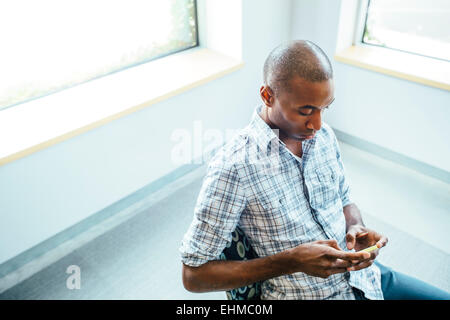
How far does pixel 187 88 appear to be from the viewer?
7.88 feet

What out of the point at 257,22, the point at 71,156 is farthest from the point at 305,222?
the point at 257,22

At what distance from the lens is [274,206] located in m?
1.19

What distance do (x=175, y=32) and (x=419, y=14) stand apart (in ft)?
4.99

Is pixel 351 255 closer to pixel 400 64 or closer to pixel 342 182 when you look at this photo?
pixel 342 182

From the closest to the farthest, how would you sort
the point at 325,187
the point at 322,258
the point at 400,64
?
1. the point at 322,258
2. the point at 325,187
3. the point at 400,64

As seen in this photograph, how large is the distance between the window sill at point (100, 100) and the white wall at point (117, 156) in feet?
0.22

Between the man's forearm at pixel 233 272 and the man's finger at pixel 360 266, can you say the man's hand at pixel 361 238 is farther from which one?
the man's forearm at pixel 233 272

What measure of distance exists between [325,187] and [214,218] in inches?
16.0

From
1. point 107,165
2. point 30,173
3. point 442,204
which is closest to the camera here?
point 30,173

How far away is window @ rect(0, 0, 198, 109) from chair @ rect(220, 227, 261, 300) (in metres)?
1.54

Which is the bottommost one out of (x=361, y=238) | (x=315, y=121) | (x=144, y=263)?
(x=144, y=263)

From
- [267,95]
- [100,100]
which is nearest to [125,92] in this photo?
[100,100]
